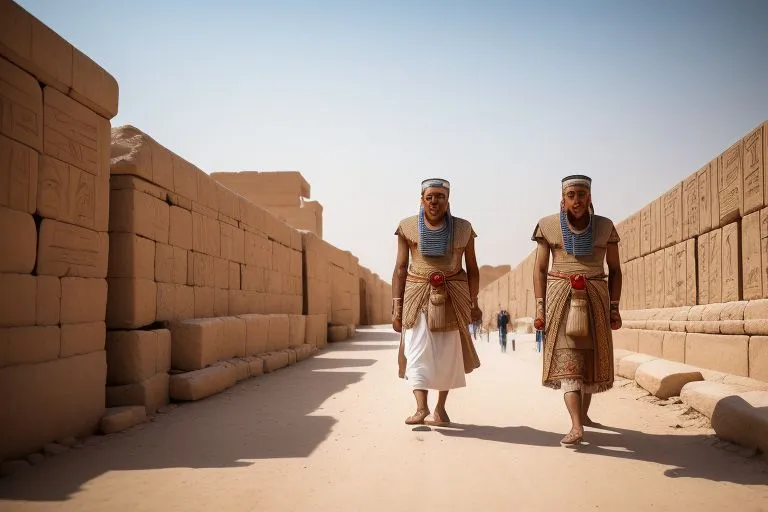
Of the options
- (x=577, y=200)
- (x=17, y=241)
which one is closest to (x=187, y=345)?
(x=17, y=241)

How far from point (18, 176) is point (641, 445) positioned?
457 centimetres

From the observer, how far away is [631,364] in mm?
7562

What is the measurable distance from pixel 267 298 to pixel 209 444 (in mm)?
6214

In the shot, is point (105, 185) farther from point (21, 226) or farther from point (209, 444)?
point (209, 444)

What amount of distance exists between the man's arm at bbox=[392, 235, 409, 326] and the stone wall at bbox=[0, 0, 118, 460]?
2.36 m

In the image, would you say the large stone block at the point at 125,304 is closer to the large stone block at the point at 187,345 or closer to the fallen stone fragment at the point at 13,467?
the large stone block at the point at 187,345

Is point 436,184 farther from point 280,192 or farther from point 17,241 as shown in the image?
point 280,192

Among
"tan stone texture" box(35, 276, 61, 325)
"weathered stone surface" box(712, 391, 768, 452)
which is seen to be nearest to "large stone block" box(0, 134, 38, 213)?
"tan stone texture" box(35, 276, 61, 325)

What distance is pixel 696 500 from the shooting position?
3105 mm

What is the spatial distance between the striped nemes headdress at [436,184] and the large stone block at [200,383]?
3.05 meters

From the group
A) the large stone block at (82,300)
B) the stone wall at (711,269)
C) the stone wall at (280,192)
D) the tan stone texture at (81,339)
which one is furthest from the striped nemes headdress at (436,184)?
the stone wall at (280,192)

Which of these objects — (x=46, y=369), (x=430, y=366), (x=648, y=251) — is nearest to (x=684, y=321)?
(x=648, y=251)

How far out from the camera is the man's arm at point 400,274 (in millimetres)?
5340

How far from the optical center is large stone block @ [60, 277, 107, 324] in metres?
4.57
